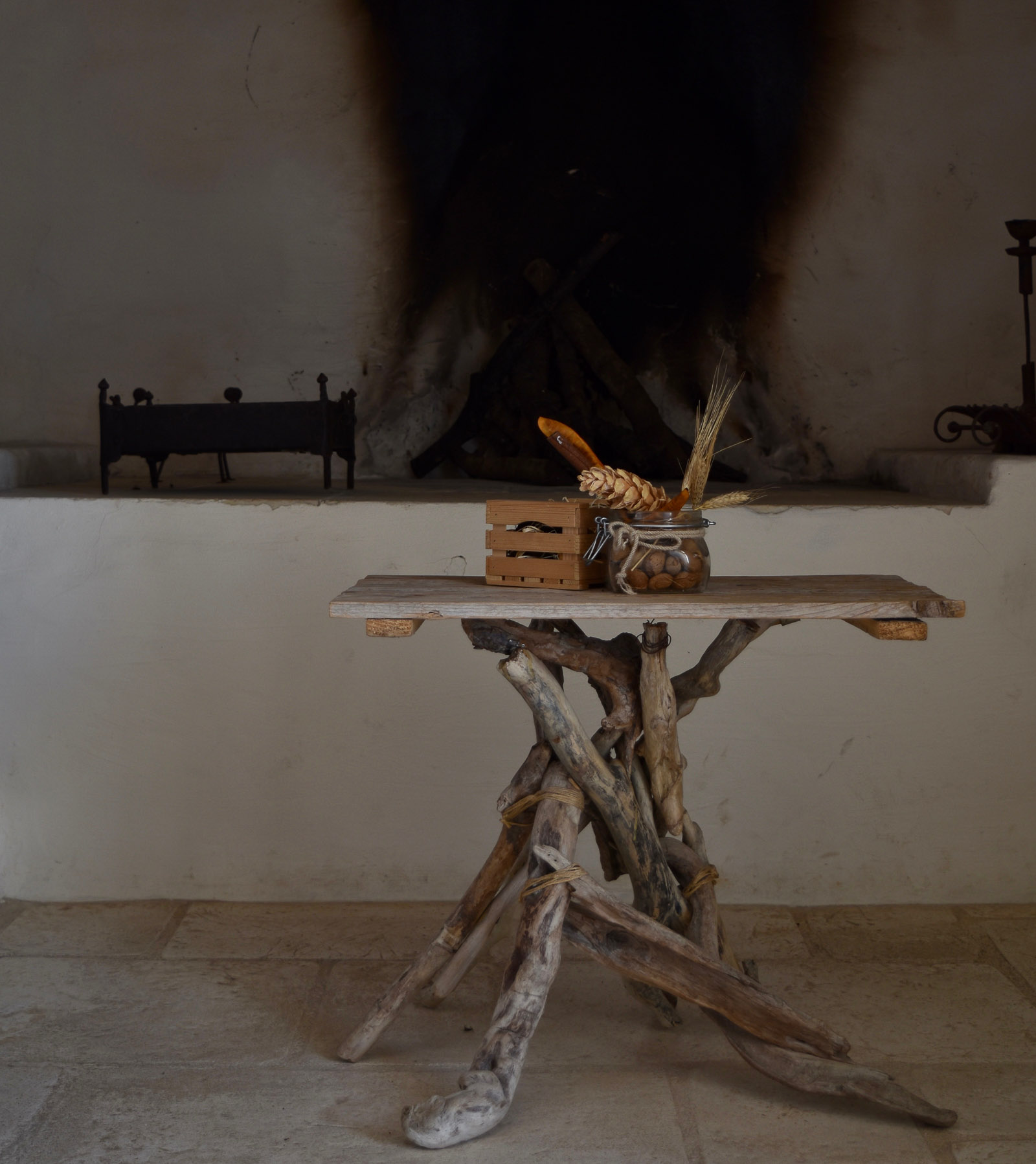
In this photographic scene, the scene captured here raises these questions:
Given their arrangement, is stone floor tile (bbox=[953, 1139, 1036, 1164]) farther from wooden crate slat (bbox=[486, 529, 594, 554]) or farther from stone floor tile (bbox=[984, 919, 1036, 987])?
wooden crate slat (bbox=[486, 529, 594, 554])

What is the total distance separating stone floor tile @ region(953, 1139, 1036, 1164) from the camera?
5.67ft

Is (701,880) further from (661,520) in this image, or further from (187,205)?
(187,205)

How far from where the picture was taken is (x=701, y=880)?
1.98m

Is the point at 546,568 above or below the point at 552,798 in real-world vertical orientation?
above

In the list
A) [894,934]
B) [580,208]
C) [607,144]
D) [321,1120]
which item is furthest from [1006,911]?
[607,144]

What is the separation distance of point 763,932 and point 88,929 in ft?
4.60

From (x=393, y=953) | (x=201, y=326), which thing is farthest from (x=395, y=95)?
(x=393, y=953)

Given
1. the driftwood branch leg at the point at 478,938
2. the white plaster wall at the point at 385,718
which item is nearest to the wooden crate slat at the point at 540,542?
the driftwood branch leg at the point at 478,938

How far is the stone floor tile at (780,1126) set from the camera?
174 cm

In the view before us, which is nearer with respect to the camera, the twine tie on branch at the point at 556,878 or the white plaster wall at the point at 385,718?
the twine tie on branch at the point at 556,878

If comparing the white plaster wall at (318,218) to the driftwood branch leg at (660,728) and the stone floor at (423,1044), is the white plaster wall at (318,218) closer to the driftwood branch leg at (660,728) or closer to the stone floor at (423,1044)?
the stone floor at (423,1044)

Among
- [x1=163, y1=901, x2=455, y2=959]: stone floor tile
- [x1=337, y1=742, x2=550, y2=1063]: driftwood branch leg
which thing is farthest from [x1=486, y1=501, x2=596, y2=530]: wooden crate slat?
[x1=163, y1=901, x2=455, y2=959]: stone floor tile

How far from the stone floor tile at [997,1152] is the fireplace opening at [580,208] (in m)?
1.93

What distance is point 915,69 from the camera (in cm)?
326
